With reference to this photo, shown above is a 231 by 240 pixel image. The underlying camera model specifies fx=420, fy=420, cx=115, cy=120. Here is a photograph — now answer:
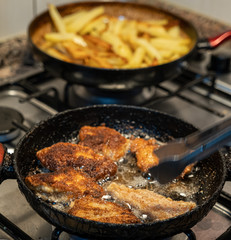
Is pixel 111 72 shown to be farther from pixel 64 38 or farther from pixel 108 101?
pixel 64 38

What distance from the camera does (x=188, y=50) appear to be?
1871 mm

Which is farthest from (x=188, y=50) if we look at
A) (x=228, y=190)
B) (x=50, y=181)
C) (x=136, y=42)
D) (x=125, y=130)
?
(x=50, y=181)

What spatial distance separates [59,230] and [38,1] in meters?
1.48

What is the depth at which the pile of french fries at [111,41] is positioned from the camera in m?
1.76

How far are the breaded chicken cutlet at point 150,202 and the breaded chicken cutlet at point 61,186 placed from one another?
5 centimetres

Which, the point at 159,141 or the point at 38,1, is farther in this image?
the point at 38,1

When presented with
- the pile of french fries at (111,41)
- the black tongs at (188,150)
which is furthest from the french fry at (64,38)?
the black tongs at (188,150)

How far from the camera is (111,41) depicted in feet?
6.21

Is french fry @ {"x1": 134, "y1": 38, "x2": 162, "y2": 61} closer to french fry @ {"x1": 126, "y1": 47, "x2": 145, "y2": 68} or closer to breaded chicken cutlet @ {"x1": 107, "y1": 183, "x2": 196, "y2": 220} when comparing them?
french fry @ {"x1": 126, "y1": 47, "x2": 145, "y2": 68}

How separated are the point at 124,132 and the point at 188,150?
1.24 feet

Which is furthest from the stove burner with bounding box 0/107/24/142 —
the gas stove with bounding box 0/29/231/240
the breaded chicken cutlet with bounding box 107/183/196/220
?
the breaded chicken cutlet with bounding box 107/183/196/220

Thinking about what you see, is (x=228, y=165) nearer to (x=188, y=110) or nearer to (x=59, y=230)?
(x=59, y=230)

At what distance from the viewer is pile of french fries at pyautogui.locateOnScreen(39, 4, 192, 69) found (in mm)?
1756

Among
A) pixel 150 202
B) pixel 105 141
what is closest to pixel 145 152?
pixel 105 141
